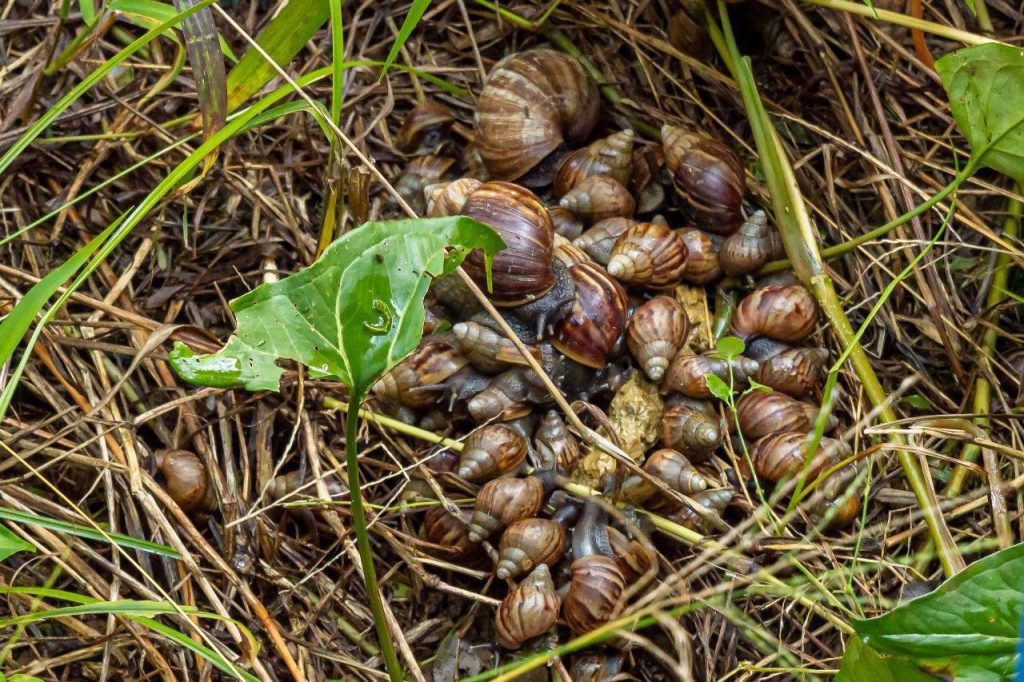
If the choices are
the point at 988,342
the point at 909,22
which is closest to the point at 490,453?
the point at 988,342

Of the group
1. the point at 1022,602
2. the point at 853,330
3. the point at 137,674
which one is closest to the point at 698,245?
the point at 853,330

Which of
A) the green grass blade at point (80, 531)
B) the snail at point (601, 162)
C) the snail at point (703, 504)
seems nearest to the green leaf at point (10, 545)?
the green grass blade at point (80, 531)

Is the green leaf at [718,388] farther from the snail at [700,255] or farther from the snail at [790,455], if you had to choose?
the snail at [700,255]

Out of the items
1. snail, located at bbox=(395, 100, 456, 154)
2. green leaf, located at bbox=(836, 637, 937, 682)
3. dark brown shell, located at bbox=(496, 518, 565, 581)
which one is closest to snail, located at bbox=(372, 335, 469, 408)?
dark brown shell, located at bbox=(496, 518, 565, 581)

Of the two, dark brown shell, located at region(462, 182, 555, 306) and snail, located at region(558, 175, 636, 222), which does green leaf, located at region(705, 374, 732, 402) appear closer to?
dark brown shell, located at region(462, 182, 555, 306)

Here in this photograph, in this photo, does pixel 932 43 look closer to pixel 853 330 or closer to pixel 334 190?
pixel 853 330

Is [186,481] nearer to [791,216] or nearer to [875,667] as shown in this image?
[875,667]
